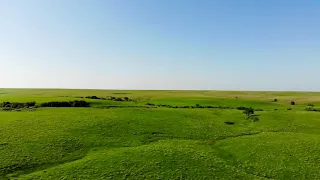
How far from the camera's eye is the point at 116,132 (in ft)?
167

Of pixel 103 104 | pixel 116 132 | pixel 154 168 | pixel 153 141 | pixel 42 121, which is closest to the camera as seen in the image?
pixel 154 168

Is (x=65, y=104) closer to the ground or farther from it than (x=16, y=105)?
farther from it

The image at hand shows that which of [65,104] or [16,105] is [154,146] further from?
[16,105]

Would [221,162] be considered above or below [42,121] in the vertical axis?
below

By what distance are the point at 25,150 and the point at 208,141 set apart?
28.5 m

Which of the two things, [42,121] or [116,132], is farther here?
[42,121]

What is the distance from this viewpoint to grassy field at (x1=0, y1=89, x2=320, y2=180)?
115 ft

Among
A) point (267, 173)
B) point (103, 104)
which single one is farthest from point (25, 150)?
point (103, 104)

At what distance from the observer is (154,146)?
144ft

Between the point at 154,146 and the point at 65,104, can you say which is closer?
the point at 154,146

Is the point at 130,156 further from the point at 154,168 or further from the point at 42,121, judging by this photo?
the point at 42,121

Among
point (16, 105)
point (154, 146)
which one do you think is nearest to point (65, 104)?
point (16, 105)

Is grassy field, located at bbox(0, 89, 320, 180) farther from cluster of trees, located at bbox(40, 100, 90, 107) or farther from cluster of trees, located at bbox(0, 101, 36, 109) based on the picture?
cluster of trees, located at bbox(0, 101, 36, 109)

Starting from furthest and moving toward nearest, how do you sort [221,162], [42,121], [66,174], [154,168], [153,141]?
[42,121] < [153,141] < [221,162] < [154,168] < [66,174]
